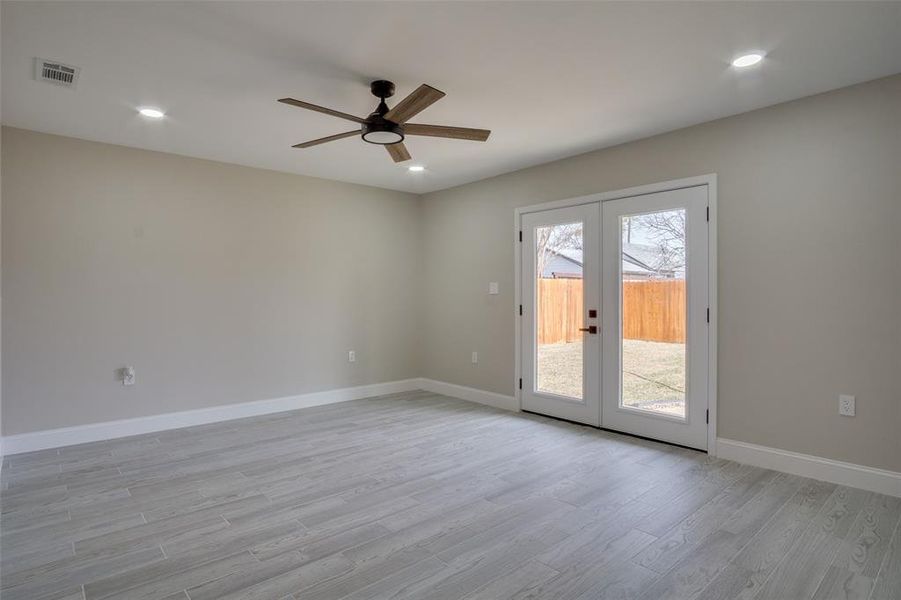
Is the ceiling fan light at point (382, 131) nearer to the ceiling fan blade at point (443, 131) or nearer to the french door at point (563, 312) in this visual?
the ceiling fan blade at point (443, 131)

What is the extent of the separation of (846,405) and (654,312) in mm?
1397

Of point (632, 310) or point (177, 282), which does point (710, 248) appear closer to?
point (632, 310)

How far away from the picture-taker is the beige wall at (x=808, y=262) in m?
2.97

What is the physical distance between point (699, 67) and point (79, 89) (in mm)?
3911

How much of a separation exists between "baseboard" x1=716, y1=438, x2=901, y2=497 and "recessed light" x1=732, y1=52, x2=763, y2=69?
101 inches

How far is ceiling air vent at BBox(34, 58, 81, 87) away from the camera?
2777mm

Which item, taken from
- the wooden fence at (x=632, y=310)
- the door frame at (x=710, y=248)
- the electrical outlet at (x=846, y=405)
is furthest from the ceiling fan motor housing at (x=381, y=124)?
the electrical outlet at (x=846, y=405)

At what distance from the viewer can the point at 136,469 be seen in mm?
3473

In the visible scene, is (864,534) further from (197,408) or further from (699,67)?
(197,408)

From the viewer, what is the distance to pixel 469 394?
5.74m

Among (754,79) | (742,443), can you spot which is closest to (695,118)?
(754,79)

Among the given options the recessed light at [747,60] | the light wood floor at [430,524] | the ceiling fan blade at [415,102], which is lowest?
the light wood floor at [430,524]

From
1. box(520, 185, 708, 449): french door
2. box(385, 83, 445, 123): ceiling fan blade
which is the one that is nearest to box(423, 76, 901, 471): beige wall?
box(520, 185, 708, 449): french door

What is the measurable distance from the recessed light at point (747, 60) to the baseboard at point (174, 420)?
480 centimetres
